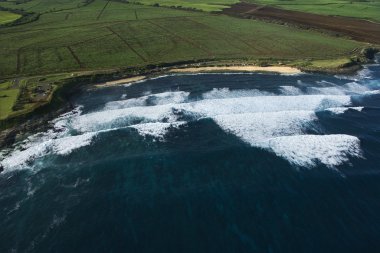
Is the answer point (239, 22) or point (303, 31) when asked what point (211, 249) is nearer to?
point (303, 31)

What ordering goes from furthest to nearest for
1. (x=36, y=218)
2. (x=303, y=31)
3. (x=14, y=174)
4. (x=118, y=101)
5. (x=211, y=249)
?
(x=303, y=31)
(x=118, y=101)
(x=14, y=174)
(x=36, y=218)
(x=211, y=249)

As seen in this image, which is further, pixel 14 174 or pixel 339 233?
pixel 14 174

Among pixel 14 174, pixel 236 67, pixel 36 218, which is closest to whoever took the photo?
pixel 36 218

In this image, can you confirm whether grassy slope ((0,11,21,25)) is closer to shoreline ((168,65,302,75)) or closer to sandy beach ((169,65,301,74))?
shoreline ((168,65,302,75))

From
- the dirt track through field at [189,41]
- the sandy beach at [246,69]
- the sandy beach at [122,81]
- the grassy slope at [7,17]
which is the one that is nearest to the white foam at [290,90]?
the sandy beach at [246,69]

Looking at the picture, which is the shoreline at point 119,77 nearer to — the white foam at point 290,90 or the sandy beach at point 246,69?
the sandy beach at point 246,69

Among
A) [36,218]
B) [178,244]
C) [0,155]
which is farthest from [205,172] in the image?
[0,155]
